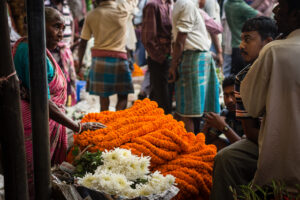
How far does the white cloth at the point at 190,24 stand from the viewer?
4.61 metres

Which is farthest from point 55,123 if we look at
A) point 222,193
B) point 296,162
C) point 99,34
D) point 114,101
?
point 114,101

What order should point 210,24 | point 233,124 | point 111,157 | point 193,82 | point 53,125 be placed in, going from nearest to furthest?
1. point 111,157
2. point 53,125
3. point 233,124
4. point 193,82
5. point 210,24

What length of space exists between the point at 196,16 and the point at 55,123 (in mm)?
2474

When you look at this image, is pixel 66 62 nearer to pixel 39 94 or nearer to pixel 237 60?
pixel 237 60

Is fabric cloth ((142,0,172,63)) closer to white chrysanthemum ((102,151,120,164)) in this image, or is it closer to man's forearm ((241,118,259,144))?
man's forearm ((241,118,259,144))

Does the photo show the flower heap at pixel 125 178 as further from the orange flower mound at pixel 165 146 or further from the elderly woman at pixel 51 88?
the elderly woman at pixel 51 88

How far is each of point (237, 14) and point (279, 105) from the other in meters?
4.06

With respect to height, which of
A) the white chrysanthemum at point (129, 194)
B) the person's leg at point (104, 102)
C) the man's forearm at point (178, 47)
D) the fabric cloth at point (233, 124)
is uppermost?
the man's forearm at point (178, 47)

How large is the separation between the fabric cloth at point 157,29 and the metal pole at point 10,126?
340cm

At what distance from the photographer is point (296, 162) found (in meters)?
2.03

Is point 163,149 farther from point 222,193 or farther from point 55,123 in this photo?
point 55,123

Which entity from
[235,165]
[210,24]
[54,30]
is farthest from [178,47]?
[235,165]

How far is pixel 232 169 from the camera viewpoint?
2543 millimetres

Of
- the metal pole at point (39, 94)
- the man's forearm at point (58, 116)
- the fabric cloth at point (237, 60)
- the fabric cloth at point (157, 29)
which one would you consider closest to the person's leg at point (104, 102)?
the fabric cloth at point (157, 29)
